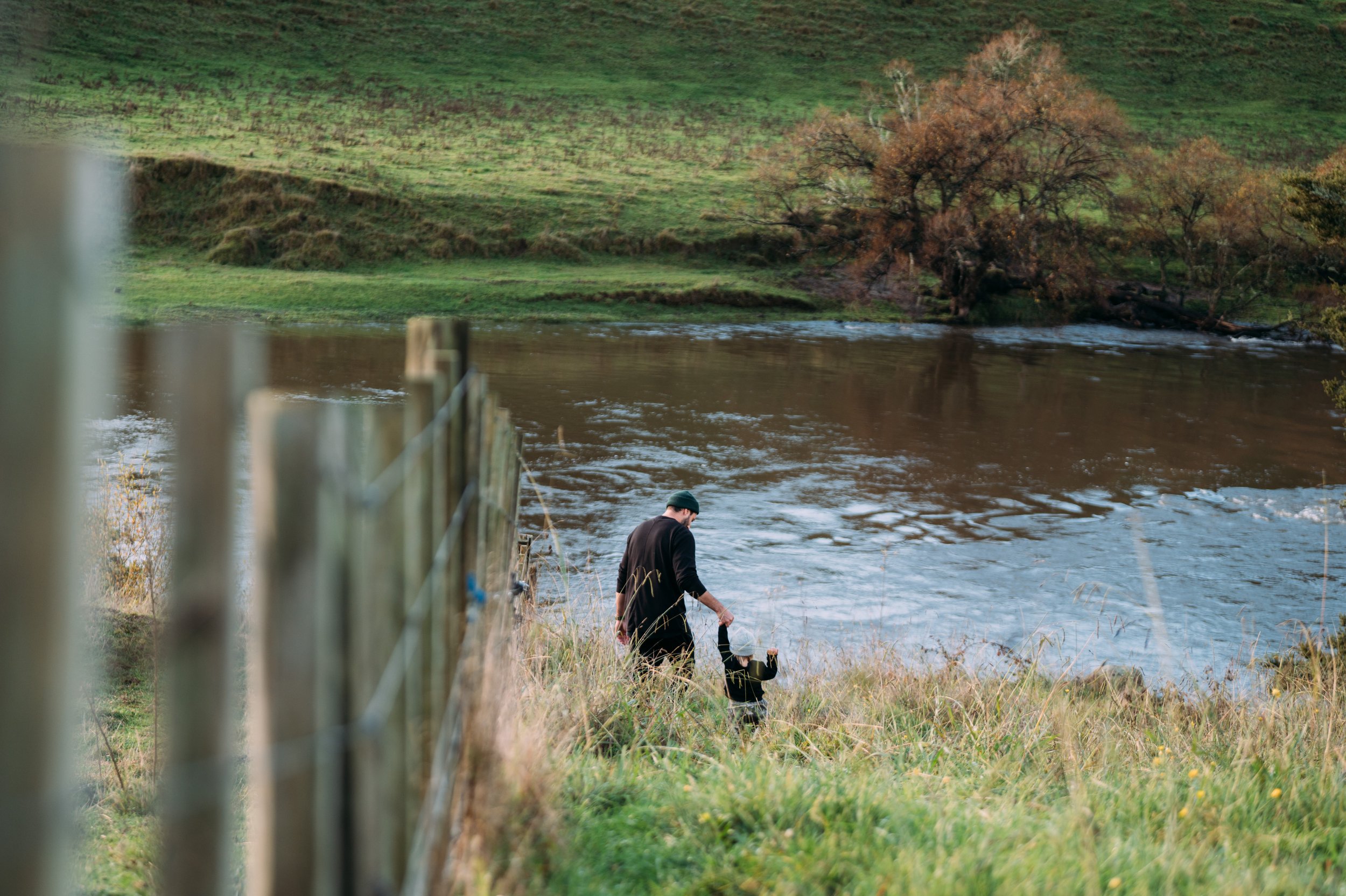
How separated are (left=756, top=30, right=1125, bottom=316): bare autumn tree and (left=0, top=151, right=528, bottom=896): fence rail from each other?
111 feet

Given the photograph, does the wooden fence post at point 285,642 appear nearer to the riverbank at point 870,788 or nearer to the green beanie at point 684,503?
the riverbank at point 870,788

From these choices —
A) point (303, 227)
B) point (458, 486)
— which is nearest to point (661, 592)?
point (458, 486)

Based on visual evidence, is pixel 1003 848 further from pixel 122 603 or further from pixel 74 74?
pixel 74 74

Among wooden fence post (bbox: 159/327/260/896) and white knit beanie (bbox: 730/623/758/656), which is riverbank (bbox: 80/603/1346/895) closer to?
white knit beanie (bbox: 730/623/758/656)

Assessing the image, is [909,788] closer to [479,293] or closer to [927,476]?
[927,476]

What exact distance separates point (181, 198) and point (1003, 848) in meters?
36.1

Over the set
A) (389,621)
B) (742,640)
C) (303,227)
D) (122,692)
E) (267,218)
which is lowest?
(742,640)

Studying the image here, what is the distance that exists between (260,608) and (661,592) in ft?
19.8

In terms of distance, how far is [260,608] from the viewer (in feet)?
5.17

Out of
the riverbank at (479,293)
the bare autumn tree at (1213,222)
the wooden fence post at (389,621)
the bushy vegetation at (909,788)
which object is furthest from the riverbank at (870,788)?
the bare autumn tree at (1213,222)

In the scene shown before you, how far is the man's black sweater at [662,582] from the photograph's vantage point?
7.46 metres

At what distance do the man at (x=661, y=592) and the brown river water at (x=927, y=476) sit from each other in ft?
1.39

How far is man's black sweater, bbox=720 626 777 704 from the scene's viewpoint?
6250mm

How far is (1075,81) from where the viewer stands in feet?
122
